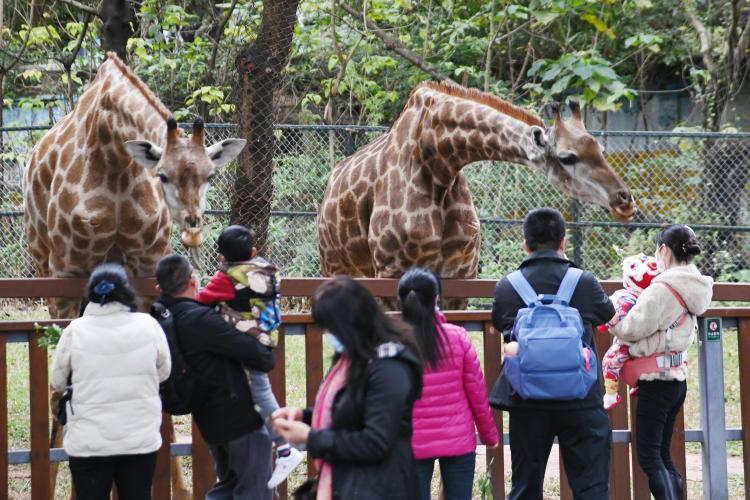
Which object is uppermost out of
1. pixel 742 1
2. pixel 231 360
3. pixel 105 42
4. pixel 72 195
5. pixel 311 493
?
pixel 742 1

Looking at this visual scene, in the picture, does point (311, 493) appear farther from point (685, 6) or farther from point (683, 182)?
point (685, 6)

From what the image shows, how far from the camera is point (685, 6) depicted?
16984 millimetres

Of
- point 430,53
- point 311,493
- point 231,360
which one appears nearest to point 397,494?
point 311,493

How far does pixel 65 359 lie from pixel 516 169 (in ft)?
29.7

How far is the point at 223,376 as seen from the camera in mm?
5195

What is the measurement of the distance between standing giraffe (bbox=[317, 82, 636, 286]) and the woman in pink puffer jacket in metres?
2.50

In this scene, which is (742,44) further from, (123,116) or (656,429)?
(656,429)

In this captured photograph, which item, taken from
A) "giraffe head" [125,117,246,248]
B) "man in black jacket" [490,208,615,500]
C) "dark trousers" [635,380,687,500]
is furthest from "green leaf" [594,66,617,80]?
"man in black jacket" [490,208,615,500]

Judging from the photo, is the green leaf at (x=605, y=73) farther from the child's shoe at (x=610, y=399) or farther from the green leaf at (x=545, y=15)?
the child's shoe at (x=610, y=399)

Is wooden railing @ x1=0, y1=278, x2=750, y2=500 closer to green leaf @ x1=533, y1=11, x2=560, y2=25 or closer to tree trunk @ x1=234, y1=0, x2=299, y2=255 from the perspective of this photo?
tree trunk @ x1=234, y1=0, x2=299, y2=255

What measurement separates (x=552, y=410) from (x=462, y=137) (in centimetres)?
293

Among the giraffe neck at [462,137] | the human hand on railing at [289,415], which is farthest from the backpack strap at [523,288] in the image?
the giraffe neck at [462,137]

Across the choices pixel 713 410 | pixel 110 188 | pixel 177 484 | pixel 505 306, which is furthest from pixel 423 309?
pixel 110 188

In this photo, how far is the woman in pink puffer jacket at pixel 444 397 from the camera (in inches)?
190
